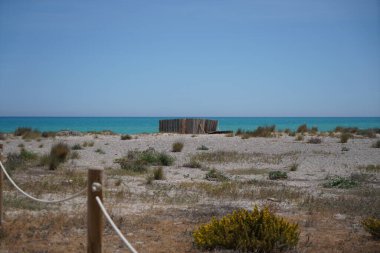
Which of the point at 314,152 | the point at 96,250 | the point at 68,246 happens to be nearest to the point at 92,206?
the point at 96,250

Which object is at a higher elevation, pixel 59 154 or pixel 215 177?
pixel 59 154

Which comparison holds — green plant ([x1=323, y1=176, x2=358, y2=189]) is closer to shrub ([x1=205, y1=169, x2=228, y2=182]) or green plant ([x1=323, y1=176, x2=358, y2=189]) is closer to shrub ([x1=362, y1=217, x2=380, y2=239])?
shrub ([x1=205, y1=169, x2=228, y2=182])

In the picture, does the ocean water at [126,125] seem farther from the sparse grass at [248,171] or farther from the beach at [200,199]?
the sparse grass at [248,171]

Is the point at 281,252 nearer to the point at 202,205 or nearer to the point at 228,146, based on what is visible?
the point at 202,205

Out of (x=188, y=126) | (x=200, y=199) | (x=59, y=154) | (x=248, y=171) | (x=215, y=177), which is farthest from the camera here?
(x=188, y=126)

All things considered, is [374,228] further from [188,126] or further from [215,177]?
[188,126]

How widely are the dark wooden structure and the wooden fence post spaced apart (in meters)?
30.4

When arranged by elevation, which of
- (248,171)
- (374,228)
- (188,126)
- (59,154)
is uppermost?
(188,126)

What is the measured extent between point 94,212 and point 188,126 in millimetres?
30646

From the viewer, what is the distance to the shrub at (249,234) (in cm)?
568

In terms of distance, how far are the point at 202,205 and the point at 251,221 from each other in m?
2.53

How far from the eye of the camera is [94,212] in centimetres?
425

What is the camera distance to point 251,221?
5918 mm

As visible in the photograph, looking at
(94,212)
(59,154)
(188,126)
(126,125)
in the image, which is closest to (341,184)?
(94,212)
